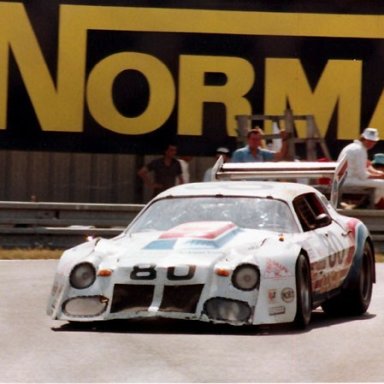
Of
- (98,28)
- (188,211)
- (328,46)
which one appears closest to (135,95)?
(98,28)

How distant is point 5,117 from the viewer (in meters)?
23.4

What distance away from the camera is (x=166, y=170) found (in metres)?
22.8

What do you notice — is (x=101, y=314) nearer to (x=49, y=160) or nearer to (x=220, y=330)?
(x=220, y=330)

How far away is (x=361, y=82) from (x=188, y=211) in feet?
35.4

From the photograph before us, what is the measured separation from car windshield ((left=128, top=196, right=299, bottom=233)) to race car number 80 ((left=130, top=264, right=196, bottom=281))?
1.09 meters

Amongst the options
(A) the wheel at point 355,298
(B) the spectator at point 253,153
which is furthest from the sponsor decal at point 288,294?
(B) the spectator at point 253,153

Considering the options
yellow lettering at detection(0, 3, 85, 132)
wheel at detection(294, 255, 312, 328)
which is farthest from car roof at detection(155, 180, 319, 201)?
yellow lettering at detection(0, 3, 85, 132)

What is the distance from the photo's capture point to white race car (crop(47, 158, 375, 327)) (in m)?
11.7

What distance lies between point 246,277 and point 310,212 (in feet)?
5.83

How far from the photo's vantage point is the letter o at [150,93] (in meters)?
23.4

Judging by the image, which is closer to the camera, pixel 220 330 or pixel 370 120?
pixel 220 330

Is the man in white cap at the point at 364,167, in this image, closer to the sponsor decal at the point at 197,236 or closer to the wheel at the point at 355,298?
the wheel at the point at 355,298

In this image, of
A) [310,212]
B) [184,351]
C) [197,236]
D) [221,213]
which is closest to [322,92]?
[310,212]

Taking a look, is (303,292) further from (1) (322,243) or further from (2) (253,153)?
(2) (253,153)
